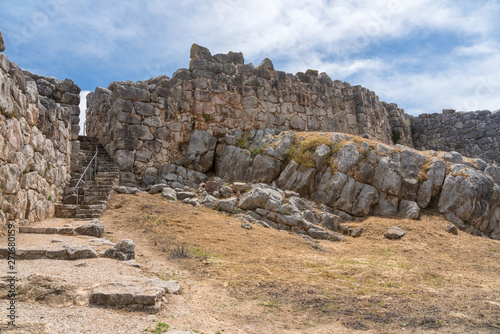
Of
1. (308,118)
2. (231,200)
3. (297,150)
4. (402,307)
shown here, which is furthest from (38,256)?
(308,118)

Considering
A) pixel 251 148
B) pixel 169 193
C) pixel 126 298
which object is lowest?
pixel 126 298

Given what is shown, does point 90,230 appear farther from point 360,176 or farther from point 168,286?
point 360,176

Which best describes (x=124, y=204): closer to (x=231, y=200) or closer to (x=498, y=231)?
(x=231, y=200)

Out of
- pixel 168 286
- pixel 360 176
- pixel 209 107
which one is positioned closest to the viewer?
pixel 168 286

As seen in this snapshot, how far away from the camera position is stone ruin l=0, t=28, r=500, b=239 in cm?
1282

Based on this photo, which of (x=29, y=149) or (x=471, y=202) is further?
(x=471, y=202)

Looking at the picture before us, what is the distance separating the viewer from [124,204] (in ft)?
36.3

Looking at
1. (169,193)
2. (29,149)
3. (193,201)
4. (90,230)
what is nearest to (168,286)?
(90,230)

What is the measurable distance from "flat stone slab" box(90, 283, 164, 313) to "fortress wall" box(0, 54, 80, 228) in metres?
3.47

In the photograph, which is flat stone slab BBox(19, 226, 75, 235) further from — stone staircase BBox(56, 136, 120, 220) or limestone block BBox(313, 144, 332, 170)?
limestone block BBox(313, 144, 332, 170)

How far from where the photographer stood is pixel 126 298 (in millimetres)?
4699

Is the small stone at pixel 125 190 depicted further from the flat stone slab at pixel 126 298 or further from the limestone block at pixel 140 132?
Answer: the flat stone slab at pixel 126 298

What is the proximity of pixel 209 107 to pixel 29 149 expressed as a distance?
7928mm

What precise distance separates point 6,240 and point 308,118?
13.2 meters
